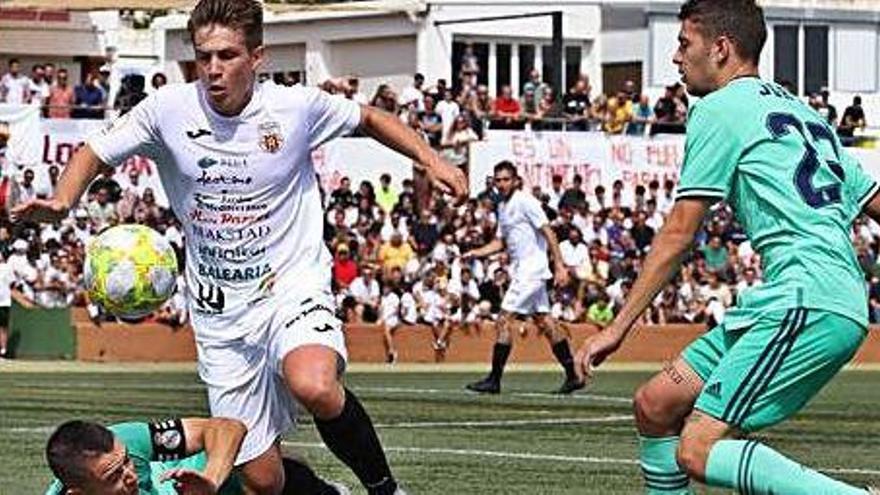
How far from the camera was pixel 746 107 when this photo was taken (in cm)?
825

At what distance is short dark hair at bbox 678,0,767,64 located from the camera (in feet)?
27.6

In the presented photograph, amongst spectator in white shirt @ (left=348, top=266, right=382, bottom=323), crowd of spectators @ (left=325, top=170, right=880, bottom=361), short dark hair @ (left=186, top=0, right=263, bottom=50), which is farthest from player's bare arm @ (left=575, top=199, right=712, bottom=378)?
spectator in white shirt @ (left=348, top=266, right=382, bottom=323)

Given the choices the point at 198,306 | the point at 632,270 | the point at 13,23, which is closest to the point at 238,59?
the point at 198,306

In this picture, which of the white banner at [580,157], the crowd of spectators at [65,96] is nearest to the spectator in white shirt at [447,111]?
the white banner at [580,157]

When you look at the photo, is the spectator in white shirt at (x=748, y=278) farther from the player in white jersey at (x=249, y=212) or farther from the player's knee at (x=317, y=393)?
the player's knee at (x=317, y=393)

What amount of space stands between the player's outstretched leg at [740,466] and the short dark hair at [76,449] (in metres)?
1.99

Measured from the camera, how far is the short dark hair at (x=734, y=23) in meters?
8.42

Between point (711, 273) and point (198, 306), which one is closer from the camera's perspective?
point (198, 306)

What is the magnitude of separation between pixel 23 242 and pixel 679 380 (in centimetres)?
2169

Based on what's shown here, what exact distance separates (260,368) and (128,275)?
0.77 meters

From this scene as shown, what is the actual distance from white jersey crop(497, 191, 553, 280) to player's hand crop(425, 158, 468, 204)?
12755 millimetres

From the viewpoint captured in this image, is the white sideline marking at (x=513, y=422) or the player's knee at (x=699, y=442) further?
the white sideline marking at (x=513, y=422)

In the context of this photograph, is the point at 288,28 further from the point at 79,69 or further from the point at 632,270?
the point at 632,270

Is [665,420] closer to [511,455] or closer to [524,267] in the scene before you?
[511,455]
